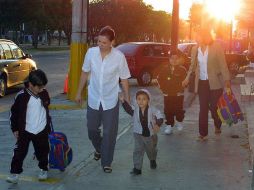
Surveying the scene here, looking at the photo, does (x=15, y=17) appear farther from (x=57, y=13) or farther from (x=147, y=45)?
(x=147, y=45)

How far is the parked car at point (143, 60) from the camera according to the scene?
19188 millimetres

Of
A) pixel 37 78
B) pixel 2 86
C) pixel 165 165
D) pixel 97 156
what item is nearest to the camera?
pixel 37 78

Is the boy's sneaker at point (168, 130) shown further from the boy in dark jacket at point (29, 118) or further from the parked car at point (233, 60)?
the parked car at point (233, 60)

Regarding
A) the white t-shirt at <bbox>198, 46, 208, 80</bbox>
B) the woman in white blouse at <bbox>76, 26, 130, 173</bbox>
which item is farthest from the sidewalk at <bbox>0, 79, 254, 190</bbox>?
the white t-shirt at <bbox>198, 46, 208, 80</bbox>

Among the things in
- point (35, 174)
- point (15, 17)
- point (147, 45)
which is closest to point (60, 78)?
point (147, 45)

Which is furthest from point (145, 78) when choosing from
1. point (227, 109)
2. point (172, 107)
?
point (227, 109)

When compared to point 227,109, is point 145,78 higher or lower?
lower

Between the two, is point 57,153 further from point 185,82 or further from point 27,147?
point 185,82

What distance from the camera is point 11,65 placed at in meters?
15.6

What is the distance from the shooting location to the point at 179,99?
9438 mm

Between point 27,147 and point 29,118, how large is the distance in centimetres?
34

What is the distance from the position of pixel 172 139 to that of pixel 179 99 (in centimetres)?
83

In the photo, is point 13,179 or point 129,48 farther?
point 129,48

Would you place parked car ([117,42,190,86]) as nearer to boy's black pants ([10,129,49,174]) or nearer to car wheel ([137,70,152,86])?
car wheel ([137,70,152,86])
